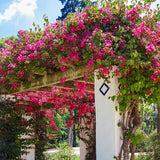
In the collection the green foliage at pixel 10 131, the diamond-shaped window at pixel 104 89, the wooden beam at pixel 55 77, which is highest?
the wooden beam at pixel 55 77

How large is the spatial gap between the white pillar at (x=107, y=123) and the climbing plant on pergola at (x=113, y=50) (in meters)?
0.12

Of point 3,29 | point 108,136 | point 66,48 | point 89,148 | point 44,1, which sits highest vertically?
point 3,29

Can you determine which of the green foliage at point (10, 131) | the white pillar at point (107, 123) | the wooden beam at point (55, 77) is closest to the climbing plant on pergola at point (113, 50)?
the wooden beam at point (55, 77)

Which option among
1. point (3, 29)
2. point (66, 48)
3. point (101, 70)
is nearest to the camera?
point (101, 70)

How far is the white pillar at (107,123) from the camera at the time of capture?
402 centimetres

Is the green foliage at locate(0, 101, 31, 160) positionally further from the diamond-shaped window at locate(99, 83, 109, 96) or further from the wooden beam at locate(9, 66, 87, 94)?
the diamond-shaped window at locate(99, 83, 109, 96)

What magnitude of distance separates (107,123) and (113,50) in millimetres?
1180

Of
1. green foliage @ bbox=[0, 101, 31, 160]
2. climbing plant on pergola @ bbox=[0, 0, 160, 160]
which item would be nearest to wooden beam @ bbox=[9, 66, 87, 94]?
climbing plant on pergola @ bbox=[0, 0, 160, 160]

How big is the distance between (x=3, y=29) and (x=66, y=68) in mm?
21260

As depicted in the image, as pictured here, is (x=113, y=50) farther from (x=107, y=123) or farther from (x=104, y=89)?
(x=107, y=123)

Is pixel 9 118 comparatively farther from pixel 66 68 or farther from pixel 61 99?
pixel 66 68

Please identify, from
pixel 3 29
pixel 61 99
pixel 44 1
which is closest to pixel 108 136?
pixel 61 99

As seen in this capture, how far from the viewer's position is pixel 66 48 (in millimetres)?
4297

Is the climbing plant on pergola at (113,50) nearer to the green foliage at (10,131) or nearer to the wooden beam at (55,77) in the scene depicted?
the wooden beam at (55,77)
